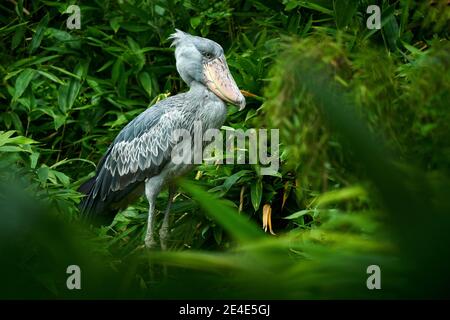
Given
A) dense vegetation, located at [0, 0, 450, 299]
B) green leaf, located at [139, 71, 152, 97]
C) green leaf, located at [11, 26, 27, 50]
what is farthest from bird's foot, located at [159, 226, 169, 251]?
dense vegetation, located at [0, 0, 450, 299]

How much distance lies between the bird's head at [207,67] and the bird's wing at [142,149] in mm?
109

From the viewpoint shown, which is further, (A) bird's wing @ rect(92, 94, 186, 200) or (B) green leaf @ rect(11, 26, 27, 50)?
(B) green leaf @ rect(11, 26, 27, 50)

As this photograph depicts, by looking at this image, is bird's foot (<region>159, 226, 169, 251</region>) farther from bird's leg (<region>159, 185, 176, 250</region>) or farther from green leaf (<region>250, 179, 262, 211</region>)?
green leaf (<region>250, 179, 262, 211</region>)

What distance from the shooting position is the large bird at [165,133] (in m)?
3.26

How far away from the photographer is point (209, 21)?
4.38 meters

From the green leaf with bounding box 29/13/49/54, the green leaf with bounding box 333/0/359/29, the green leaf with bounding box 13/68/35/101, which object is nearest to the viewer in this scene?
the green leaf with bounding box 333/0/359/29

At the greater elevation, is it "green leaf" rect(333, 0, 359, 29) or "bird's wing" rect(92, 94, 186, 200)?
"green leaf" rect(333, 0, 359, 29)

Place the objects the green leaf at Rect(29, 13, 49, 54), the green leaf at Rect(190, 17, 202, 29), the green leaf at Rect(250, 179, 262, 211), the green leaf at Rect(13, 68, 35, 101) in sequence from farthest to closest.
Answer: the green leaf at Rect(29, 13, 49, 54) < the green leaf at Rect(190, 17, 202, 29) < the green leaf at Rect(13, 68, 35, 101) < the green leaf at Rect(250, 179, 262, 211)

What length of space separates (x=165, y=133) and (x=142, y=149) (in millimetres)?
108

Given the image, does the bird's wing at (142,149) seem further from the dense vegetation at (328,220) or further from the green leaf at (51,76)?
the dense vegetation at (328,220)

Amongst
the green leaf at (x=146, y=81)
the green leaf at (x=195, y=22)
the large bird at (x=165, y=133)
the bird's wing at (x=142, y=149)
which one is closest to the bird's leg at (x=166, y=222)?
the large bird at (x=165, y=133)

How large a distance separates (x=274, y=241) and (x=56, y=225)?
0.14 metres

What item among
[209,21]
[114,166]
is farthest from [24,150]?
[209,21]

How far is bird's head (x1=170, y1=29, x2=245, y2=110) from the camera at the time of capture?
129 inches
